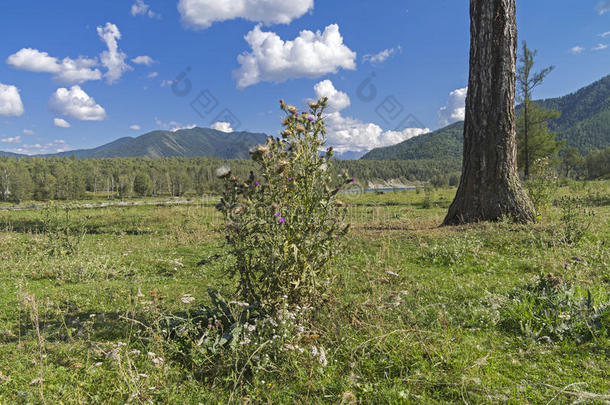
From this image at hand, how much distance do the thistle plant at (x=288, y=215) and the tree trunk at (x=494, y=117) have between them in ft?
23.0

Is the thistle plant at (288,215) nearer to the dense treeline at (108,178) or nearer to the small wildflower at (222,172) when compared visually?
the small wildflower at (222,172)

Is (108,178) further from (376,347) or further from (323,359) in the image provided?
(376,347)

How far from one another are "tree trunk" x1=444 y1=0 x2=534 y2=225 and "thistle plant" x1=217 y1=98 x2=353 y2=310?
7018 mm

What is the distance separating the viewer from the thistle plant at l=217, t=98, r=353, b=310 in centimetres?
315

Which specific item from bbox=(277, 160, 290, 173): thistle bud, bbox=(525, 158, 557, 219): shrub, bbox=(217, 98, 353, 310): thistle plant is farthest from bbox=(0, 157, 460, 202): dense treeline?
bbox=(277, 160, 290, 173): thistle bud

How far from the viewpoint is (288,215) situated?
10.7 ft

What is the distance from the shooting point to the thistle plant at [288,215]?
3.15m

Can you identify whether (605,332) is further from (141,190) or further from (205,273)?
(141,190)

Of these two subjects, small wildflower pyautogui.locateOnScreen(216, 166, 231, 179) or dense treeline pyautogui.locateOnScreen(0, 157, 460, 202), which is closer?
small wildflower pyautogui.locateOnScreen(216, 166, 231, 179)

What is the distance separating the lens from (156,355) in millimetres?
2984

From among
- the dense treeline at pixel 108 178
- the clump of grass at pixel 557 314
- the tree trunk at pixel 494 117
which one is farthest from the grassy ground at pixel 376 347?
the dense treeline at pixel 108 178

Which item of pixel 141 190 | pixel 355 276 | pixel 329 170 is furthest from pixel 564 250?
pixel 141 190

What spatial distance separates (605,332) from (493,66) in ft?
26.1

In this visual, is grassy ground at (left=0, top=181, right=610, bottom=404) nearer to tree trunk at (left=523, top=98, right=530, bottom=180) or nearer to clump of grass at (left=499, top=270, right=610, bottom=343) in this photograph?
clump of grass at (left=499, top=270, right=610, bottom=343)
